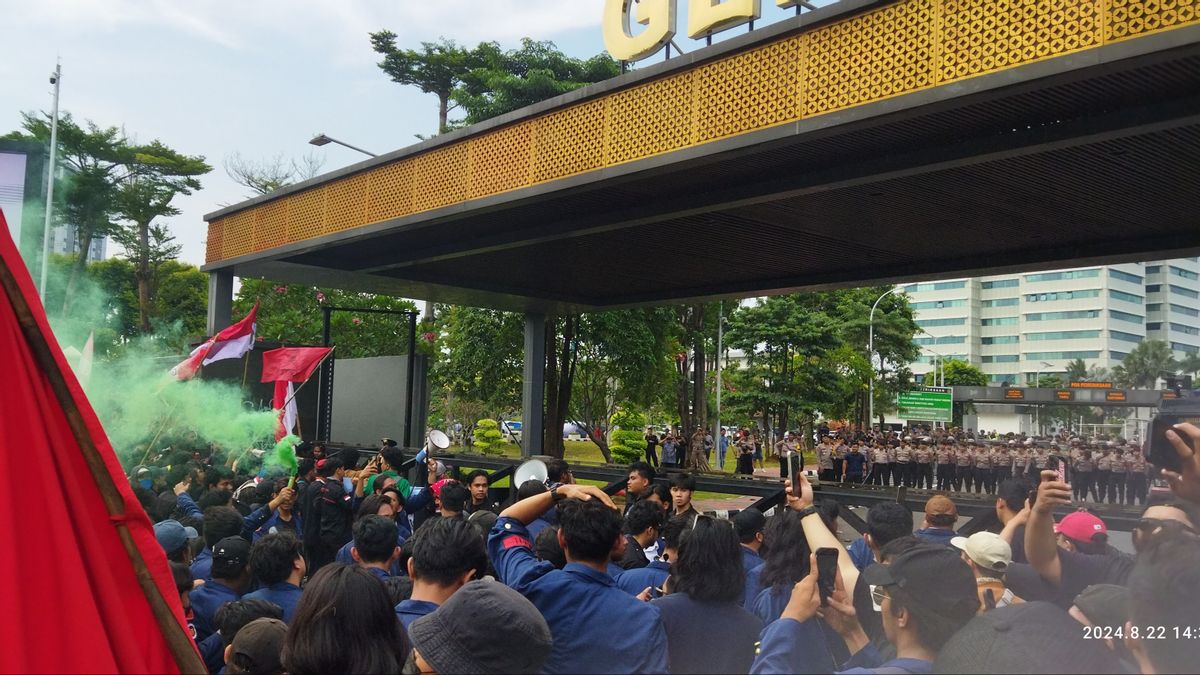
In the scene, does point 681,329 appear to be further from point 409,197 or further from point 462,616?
point 462,616

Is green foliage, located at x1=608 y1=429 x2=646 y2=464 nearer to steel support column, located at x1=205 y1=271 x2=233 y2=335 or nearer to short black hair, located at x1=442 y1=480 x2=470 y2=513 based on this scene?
steel support column, located at x1=205 y1=271 x2=233 y2=335

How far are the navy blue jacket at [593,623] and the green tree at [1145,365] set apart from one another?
2604 inches

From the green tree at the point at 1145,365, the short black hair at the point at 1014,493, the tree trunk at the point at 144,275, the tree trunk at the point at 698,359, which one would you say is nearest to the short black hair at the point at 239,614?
the short black hair at the point at 1014,493

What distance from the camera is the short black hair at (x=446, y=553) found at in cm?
338

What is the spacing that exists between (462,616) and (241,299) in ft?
103

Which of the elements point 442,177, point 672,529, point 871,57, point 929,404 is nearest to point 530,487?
point 672,529

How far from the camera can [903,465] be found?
24719 mm

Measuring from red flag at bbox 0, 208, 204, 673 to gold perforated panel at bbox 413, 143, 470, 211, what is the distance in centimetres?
1010

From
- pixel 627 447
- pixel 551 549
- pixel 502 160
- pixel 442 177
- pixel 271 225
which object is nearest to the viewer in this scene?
pixel 551 549

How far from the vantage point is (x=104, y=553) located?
1.90m

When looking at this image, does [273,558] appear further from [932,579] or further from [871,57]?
[871,57]

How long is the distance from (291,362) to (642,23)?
7375 mm

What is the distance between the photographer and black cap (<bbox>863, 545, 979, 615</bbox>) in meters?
2.51

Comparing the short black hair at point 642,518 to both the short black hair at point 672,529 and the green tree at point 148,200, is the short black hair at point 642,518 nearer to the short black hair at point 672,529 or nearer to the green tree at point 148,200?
the short black hair at point 672,529
